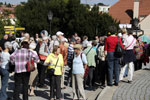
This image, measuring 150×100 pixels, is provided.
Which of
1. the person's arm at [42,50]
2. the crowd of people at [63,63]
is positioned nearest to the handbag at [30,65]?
the crowd of people at [63,63]

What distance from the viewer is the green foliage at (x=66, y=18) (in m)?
47.5

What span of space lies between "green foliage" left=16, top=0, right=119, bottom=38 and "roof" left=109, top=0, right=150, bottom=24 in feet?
97.2

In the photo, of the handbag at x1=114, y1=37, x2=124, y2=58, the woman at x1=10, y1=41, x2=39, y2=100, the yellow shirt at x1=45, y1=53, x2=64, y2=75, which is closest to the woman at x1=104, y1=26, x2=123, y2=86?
the handbag at x1=114, y1=37, x2=124, y2=58

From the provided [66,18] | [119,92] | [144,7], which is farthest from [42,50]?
[144,7]

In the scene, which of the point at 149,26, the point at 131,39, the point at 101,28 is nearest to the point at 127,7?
the point at 149,26

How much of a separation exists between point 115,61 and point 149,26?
60.0 meters

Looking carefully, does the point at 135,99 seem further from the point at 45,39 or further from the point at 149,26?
the point at 149,26

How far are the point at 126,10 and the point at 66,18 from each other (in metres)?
37.0

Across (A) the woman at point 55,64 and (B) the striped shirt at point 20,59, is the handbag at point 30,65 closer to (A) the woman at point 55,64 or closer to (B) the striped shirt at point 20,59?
(B) the striped shirt at point 20,59

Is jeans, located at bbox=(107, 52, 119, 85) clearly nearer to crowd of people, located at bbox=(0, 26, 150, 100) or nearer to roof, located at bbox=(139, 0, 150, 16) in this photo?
crowd of people, located at bbox=(0, 26, 150, 100)

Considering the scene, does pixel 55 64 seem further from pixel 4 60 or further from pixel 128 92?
pixel 128 92

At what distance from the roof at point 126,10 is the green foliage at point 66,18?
2963 cm

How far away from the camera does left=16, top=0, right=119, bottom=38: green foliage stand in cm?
4747

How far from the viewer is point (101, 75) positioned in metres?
9.59
